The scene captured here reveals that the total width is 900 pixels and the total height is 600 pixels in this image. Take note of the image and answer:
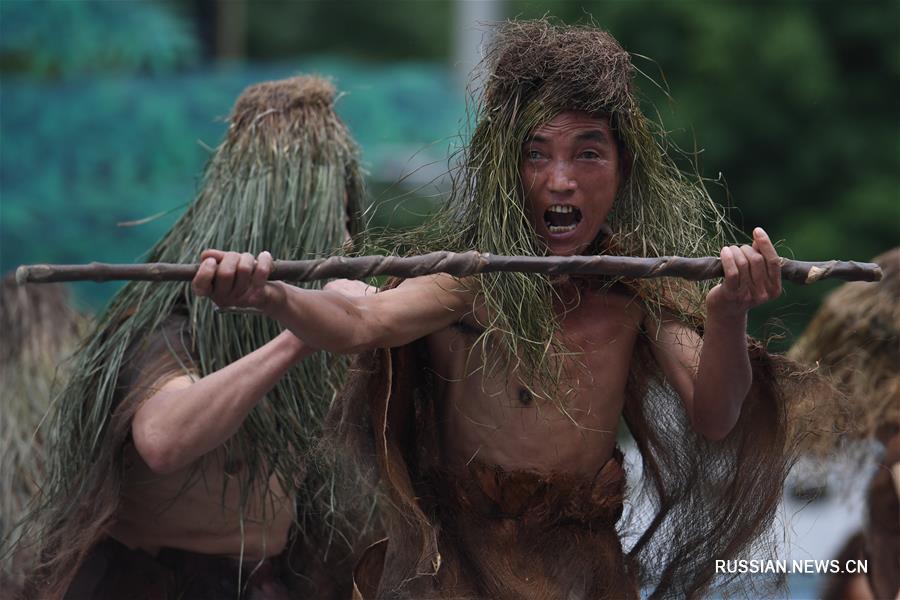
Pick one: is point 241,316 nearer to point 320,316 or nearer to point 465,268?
point 320,316

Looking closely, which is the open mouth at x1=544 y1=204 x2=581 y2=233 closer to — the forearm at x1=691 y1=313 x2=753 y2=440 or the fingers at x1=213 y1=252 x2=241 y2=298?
the forearm at x1=691 y1=313 x2=753 y2=440

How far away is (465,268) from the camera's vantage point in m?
2.81

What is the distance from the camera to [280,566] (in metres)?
3.92

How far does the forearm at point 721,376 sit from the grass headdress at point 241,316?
3.21ft

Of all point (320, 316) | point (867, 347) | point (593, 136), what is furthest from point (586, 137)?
point (867, 347)

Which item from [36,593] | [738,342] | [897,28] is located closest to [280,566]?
[36,593]

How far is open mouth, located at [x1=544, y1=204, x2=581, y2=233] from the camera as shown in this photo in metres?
3.14

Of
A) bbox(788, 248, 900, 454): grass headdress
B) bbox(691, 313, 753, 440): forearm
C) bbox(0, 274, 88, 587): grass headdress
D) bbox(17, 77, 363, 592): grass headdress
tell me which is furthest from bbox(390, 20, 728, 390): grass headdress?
bbox(0, 274, 88, 587): grass headdress

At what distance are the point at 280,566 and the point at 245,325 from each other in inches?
26.7

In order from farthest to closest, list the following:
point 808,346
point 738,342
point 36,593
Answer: point 808,346, point 36,593, point 738,342

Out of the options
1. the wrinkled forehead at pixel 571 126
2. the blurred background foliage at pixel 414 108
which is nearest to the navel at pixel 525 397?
the wrinkled forehead at pixel 571 126

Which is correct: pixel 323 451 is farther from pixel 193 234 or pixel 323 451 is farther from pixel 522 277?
pixel 193 234

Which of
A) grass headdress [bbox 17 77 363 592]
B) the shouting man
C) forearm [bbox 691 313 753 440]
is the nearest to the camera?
forearm [bbox 691 313 753 440]

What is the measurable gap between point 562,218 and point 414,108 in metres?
7.11
